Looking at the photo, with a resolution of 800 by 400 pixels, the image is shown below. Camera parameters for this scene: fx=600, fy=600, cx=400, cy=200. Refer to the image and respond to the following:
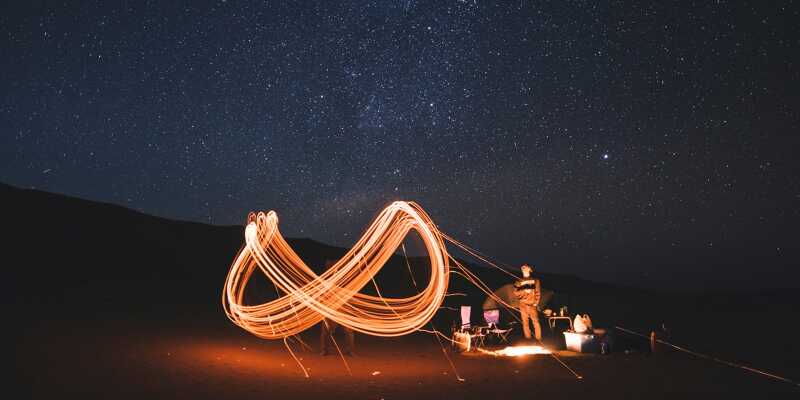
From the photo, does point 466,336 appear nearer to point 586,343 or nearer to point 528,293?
point 528,293

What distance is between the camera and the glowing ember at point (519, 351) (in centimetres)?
1209

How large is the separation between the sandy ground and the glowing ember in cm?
39

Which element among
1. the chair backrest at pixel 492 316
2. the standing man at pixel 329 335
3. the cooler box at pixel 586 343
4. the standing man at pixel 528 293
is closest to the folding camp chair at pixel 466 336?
the chair backrest at pixel 492 316

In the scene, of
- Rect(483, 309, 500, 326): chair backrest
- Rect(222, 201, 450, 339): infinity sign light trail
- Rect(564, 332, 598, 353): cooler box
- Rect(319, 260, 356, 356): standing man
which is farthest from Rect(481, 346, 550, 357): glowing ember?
Rect(319, 260, 356, 356): standing man

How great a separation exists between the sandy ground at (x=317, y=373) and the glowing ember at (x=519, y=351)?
390 millimetres

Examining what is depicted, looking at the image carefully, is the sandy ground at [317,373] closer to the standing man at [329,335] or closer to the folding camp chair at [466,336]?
the standing man at [329,335]

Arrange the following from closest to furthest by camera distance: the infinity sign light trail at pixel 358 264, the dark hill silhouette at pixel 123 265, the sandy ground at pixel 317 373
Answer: the sandy ground at pixel 317 373, the infinity sign light trail at pixel 358 264, the dark hill silhouette at pixel 123 265

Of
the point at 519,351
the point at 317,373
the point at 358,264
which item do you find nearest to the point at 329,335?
the point at 317,373

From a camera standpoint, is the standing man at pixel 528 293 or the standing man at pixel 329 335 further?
the standing man at pixel 528 293

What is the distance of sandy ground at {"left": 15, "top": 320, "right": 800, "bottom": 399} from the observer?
8.20 m

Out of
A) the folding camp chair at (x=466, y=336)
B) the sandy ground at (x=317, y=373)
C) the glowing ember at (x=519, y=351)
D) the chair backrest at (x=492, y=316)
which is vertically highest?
the chair backrest at (x=492, y=316)

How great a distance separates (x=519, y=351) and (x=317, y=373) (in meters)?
4.62

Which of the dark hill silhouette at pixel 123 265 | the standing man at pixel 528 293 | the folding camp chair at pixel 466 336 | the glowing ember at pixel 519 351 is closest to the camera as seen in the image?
the glowing ember at pixel 519 351

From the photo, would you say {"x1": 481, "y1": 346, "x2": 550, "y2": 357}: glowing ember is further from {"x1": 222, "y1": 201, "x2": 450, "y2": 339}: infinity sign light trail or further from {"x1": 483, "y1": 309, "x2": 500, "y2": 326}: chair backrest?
{"x1": 222, "y1": 201, "x2": 450, "y2": 339}: infinity sign light trail
